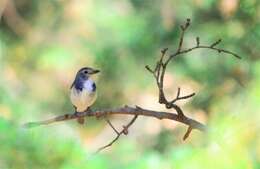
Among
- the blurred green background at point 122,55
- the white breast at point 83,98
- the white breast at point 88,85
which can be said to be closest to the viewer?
the white breast at point 83,98

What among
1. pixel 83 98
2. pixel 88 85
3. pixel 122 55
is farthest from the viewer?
pixel 122 55

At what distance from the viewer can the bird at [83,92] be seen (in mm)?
3416

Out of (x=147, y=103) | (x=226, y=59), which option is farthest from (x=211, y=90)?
(x=147, y=103)

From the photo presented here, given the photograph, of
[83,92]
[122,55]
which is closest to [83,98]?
[83,92]

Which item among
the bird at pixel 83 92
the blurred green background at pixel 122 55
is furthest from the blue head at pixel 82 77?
the blurred green background at pixel 122 55

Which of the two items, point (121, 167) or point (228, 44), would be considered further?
point (228, 44)

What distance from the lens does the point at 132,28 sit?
717 centimetres

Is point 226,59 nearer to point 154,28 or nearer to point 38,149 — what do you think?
point 154,28

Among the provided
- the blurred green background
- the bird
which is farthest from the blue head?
the blurred green background

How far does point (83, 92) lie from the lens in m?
3.50

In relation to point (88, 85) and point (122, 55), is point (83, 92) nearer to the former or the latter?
point (88, 85)

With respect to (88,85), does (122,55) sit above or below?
above

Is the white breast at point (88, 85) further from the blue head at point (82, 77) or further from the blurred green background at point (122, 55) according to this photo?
the blurred green background at point (122, 55)

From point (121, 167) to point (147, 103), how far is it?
6308 millimetres
